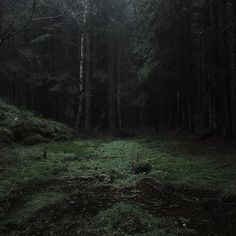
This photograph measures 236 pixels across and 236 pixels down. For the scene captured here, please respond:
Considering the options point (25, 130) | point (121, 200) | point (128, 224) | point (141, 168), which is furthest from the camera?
point (25, 130)

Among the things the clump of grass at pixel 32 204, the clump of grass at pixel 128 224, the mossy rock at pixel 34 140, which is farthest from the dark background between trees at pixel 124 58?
the clump of grass at pixel 128 224

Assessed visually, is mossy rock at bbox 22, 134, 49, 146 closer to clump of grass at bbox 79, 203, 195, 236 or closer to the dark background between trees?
the dark background between trees

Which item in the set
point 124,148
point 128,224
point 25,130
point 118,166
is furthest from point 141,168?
point 25,130

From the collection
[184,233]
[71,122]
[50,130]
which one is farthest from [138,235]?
[71,122]

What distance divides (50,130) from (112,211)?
1518 cm

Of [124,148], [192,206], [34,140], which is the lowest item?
[192,206]

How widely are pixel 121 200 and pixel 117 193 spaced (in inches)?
31.3

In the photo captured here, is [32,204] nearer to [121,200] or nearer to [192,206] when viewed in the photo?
[121,200]

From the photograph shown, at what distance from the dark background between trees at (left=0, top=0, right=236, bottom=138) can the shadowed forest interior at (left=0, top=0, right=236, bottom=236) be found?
0.36 ft

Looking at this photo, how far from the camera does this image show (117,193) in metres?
10.9

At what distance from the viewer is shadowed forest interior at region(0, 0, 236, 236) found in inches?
347

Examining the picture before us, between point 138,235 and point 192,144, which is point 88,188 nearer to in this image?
point 138,235

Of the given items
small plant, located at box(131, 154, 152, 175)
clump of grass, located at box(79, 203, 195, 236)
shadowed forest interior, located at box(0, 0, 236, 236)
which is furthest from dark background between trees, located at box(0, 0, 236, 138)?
clump of grass, located at box(79, 203, 195, 236)

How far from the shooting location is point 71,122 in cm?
4144
